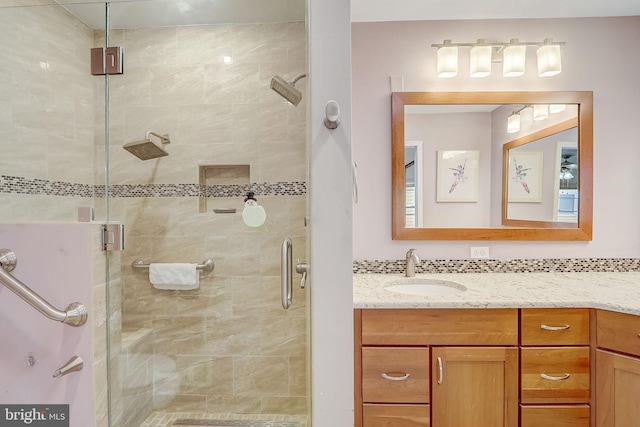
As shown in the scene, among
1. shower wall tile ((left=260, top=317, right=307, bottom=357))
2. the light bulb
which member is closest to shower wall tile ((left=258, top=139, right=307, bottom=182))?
shower wall tile ((left=260, top=317, right=307, bottom=357))

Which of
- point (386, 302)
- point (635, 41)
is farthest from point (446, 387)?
point (635, 41)

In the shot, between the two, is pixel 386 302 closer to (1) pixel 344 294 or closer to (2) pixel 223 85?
(1) pixel 344 294

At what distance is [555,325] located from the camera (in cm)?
135

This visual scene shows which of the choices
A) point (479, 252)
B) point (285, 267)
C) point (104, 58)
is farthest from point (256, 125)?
point (479, 252)

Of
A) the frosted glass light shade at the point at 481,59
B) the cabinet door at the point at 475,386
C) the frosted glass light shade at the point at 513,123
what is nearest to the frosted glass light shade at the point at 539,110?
the frosted glass light shade at the point at 513,123

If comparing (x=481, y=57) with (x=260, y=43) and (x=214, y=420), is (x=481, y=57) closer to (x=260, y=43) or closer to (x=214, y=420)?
(x=260, y=43)

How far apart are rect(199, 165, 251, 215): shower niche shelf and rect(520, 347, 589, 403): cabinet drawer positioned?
1490 mm

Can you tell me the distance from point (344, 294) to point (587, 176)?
1884mm

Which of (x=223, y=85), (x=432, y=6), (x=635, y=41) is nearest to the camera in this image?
(x=223, y=85)

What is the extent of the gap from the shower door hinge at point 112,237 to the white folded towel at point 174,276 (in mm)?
268

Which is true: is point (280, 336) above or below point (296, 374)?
above

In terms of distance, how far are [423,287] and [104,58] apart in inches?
76.2

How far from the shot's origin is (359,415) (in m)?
1.37

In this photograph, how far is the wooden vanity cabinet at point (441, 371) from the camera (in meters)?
1.36
